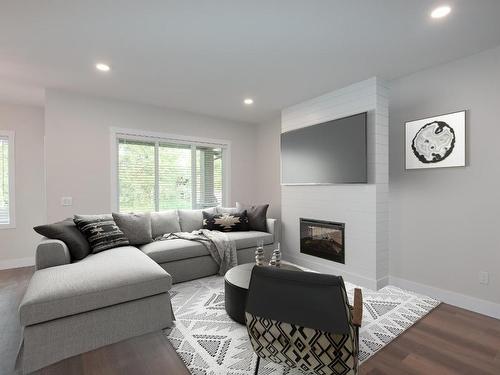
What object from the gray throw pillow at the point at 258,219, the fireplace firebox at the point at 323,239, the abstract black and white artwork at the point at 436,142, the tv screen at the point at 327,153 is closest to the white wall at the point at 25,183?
the gray throw pillow at the point at 258,219

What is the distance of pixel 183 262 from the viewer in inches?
132

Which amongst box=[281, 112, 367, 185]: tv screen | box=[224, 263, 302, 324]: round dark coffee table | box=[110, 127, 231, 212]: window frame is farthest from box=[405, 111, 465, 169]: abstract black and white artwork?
box=[110, 127, 231, 212]: window frame

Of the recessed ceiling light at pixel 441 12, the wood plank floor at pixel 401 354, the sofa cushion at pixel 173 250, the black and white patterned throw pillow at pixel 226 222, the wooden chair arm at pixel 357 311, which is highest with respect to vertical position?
the recessed ceiling light at pixel 441 12

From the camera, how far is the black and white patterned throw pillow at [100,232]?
2.94 meters

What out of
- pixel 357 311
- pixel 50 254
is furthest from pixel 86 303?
pixel 357 311

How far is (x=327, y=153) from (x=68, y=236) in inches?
125

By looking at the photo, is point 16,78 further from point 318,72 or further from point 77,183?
point 318,72

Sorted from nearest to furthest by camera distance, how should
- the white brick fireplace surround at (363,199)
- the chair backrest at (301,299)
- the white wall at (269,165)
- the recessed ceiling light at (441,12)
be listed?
the chair backrest at (301,299)
the recessed ceiling light at (441,12)
the white brick fireplace surround at (363,199)
the white wall at (269,165)

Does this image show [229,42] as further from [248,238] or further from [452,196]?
[452,196]

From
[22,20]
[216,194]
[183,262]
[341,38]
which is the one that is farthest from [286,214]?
[22,20]

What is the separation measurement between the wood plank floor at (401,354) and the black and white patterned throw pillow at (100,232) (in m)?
0.92

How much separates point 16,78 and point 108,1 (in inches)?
89.0

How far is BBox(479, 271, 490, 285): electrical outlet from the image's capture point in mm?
2561

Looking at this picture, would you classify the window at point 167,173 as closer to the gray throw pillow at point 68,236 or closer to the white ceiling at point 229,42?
the white ceiling at point 229,42
